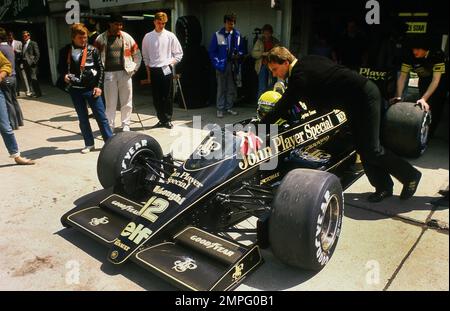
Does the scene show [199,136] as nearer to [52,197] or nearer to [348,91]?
[52,197]

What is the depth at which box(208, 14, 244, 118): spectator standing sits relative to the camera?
26.2 ft

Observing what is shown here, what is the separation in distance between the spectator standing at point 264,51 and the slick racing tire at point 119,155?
180 inches

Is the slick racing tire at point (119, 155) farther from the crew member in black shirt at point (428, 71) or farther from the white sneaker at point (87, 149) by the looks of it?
the crew member in black shirt at point (428, 71)

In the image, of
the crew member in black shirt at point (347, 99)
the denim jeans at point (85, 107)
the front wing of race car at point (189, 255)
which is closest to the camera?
the front wing of race car at point (189, 255)

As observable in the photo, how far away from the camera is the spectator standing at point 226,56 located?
800 centimetres

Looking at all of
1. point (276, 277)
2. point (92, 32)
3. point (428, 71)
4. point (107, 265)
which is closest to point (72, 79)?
point (92, 32)

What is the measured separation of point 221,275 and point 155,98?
5292 millimetres

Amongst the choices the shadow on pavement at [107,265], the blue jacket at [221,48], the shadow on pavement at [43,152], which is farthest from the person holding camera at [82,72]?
the blue jacket at [221,48]

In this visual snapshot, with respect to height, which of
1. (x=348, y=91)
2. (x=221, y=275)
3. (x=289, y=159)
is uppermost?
(x=348, y=91)

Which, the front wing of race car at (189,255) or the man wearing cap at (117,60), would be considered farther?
the man wearing cap at (117,60)

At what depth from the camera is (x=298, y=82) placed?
3531mm

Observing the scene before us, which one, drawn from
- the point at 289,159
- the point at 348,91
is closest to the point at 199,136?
the point at 289,159

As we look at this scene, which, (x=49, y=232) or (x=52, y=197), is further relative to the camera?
(x=52, y=197)
